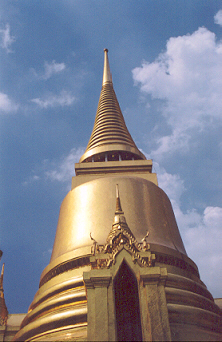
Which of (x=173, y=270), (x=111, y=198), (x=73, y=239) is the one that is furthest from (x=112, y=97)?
(x=173, y=270)

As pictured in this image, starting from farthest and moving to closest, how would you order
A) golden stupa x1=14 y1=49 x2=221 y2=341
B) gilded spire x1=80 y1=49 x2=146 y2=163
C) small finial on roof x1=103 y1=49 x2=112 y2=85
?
small finial on roof x1=103 y1=49 x2=112 y2=85 < gilded spire x1=80 y1=49 x2=146 y2=163 < golden stupa x1=14 y1=49 x2=221 y2=341

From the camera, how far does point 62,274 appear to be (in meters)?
10.6

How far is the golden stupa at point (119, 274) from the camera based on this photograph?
698 cm

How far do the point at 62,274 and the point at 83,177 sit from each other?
5406 millimetres

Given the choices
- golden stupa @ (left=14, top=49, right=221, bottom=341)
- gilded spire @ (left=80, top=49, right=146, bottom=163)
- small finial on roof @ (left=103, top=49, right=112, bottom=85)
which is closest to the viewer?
golden stupa @ (left=14, top=49, right=221, bottom=341)

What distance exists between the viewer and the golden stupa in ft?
22.9

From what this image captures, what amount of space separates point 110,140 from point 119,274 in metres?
10.8

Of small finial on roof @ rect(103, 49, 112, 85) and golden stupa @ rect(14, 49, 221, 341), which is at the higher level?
small finial on roof @ rect(103, 49, 112, 85)

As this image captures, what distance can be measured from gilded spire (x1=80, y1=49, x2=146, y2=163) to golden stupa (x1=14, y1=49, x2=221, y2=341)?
1.47 meters

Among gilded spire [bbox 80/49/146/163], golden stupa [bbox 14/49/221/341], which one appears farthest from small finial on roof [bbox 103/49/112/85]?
golden stupa [bbox 14/49/221/341]

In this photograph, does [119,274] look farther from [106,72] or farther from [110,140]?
[106,72]

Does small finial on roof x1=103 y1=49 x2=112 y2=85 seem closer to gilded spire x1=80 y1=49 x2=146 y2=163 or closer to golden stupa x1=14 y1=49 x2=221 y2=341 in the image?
gilded spire x1=80 y1=49 x2=146 y2=163

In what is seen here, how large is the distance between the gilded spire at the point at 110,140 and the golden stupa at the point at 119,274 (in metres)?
1.47

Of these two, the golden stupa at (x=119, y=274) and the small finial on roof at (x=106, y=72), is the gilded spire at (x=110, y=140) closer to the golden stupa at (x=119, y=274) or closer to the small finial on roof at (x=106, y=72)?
the golden stupa at (x=119, y=274)
